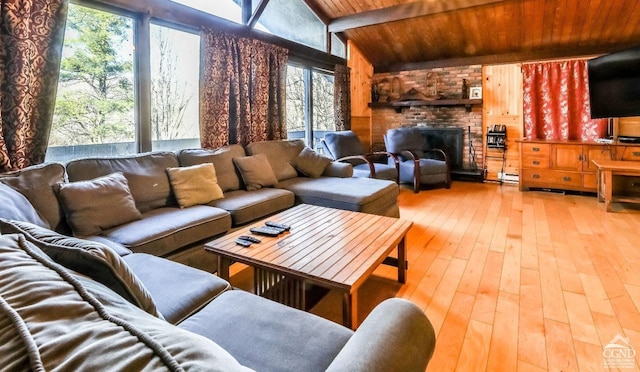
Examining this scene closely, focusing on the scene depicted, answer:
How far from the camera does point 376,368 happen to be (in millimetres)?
800

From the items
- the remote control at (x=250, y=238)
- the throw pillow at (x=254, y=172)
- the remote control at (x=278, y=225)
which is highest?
the throw pillow at (x=254, y=172)

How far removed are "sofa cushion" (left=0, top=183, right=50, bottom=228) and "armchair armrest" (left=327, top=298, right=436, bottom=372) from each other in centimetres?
168

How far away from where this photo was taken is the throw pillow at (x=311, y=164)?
162 inches

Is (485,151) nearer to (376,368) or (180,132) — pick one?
(180,132)

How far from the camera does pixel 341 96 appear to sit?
6.01m

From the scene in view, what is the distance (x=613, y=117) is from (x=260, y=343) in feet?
18.6

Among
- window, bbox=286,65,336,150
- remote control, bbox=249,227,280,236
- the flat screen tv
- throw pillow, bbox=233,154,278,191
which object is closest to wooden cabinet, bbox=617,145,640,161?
the flat screen tv

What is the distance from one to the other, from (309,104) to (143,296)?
16.0 ft

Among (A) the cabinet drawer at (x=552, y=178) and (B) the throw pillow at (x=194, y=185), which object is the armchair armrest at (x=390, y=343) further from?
(A) the cabinet drawer at (x=552, y=178)

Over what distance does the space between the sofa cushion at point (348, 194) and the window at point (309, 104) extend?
176 cm

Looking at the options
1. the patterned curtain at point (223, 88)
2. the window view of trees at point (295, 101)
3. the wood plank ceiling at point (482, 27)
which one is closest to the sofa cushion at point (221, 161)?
the patterned curtain at point (223, 88)

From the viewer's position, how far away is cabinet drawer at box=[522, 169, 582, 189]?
4.91 metres

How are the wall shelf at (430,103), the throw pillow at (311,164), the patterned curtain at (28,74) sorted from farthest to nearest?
the wall shelf at (430,103) < the throw pillow at (311,164) < the patterned curtain at (28,74)

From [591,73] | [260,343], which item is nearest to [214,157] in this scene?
[260,343]
